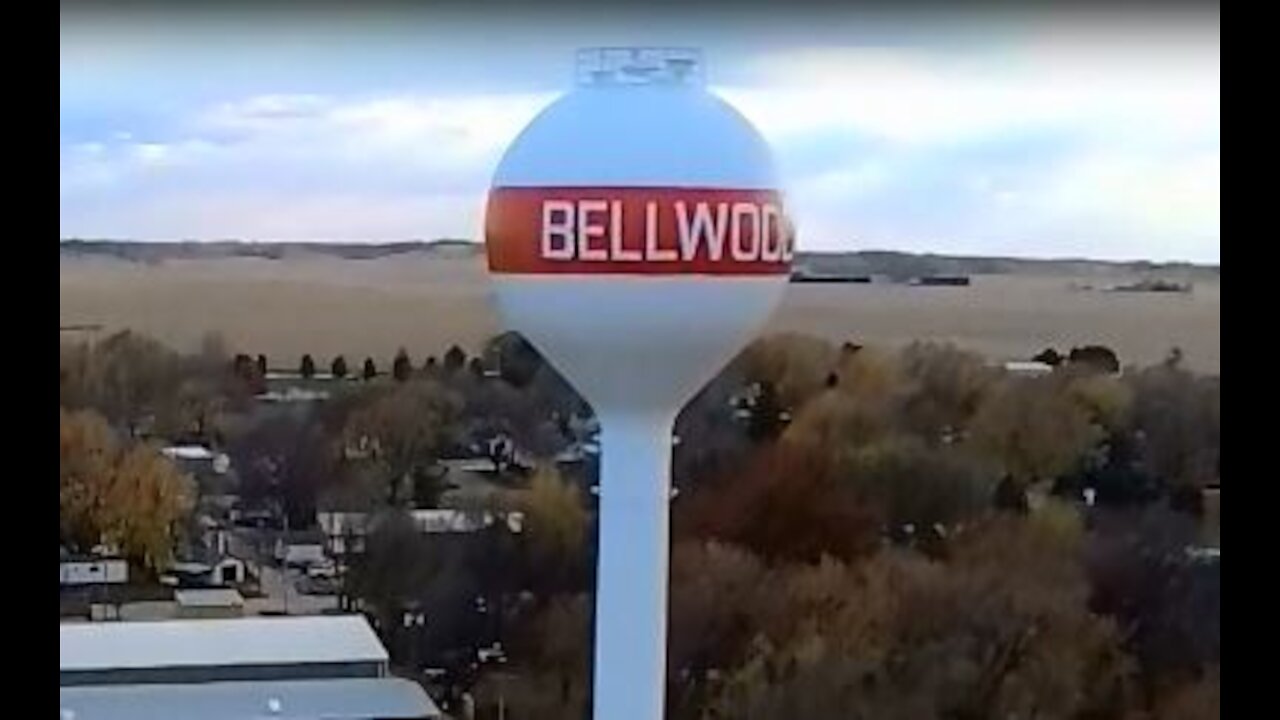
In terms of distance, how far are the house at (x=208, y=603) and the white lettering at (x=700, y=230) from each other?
1.42 metres

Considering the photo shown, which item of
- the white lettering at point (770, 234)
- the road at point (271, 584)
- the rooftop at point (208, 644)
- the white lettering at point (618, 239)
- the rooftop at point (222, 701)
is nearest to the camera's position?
the white lettering at point (618, 239)

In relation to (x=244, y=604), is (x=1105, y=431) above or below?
above

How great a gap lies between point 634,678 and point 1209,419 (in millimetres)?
1179

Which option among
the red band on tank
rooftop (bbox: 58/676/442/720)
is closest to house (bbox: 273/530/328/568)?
rooftop (bbox: 58/676/442/720)

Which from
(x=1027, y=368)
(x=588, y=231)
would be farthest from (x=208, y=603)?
(x=1027, y=368)

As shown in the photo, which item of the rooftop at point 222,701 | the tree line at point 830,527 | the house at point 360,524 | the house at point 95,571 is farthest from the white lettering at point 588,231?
the house at point 95,571

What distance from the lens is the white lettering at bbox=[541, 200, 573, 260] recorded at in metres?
2.25

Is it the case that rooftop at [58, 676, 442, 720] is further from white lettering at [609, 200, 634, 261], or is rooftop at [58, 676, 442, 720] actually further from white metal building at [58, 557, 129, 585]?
white lettering at [609, 200, 634, 261]

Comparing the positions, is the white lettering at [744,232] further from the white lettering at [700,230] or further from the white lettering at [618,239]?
the white lettering at [618,239]

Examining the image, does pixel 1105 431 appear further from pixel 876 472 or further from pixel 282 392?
pixel 282 392

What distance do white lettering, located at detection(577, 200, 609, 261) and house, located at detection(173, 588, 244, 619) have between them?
135 cm

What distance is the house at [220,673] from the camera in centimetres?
294

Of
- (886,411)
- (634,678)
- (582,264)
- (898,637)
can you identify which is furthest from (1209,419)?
(582,264)

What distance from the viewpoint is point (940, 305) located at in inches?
125
